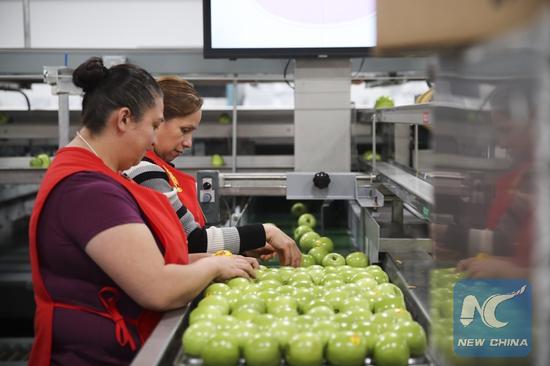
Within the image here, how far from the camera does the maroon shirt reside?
180 cm

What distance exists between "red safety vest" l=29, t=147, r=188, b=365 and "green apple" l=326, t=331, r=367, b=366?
25.9 inches

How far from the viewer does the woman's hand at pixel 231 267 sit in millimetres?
2033

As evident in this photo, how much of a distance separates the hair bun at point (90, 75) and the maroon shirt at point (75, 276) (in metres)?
0.32

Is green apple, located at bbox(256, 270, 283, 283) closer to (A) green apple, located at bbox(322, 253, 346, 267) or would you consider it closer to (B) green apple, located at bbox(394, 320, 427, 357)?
(A) green apple, located at bbox(322, 253, 346, 267)

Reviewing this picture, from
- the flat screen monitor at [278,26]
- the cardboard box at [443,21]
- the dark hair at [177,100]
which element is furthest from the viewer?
the flat screen monitor at [278,26]

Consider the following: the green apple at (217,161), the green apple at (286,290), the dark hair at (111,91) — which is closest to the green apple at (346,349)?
the green apple at (286,290)

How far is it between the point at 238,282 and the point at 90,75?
784mm

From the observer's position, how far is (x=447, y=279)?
150 cm

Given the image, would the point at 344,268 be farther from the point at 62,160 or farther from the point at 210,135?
the point at 210,135

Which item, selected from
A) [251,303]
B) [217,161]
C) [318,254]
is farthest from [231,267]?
[217,161]

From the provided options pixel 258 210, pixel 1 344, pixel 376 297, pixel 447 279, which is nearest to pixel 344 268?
pixel 376 297

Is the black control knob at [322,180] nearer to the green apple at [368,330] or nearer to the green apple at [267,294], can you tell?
the green apple at [267,294]

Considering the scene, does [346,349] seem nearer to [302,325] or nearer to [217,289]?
[302,325]

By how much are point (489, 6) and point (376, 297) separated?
1217 mm
